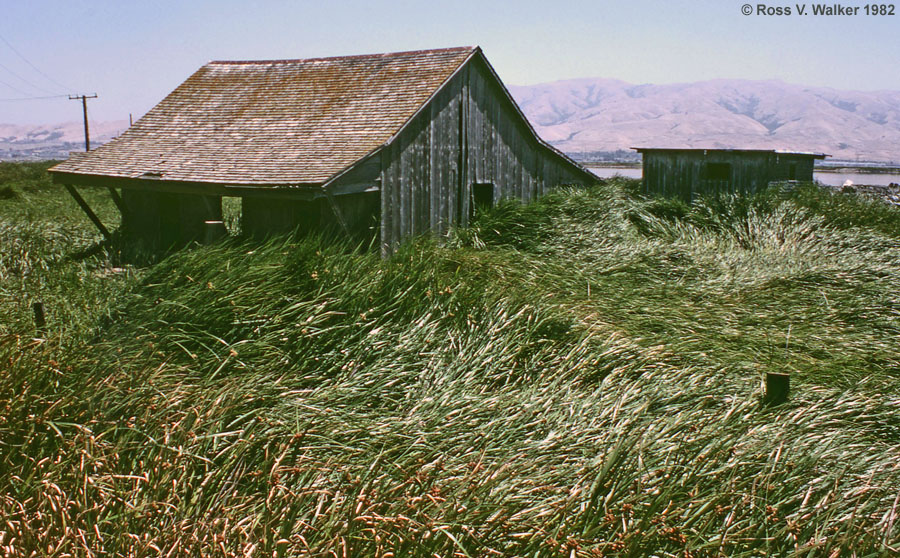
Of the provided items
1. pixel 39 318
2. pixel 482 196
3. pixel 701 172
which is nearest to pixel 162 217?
pixel 482 196

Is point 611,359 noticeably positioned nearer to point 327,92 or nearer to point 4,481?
point 4,481

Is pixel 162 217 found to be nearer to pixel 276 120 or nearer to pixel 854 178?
pixel 276 120

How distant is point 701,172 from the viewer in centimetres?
2200

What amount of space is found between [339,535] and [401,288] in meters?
3.48

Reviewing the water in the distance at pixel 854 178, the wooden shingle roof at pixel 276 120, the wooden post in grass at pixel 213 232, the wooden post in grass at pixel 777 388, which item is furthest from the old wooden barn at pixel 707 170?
the water in the distance at pixel 854 178

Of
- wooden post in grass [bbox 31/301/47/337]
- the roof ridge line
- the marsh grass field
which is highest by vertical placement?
the roof ridge line

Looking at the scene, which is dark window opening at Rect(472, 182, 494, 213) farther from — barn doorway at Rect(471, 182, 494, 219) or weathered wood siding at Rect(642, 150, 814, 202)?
weathered wood siding at Rect(642, 150, 814, 202)

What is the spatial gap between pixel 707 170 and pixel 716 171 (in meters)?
0.49

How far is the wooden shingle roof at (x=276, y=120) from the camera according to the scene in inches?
435

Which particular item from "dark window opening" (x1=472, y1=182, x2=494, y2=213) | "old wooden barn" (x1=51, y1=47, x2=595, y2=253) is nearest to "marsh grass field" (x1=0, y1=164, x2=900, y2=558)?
"old wooden barn" (x1=51, y1=47, x2=595, y2=253)

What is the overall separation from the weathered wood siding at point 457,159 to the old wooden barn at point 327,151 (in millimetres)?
28

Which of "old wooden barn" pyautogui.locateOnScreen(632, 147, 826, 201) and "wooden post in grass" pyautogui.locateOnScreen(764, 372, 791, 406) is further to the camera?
"old wooden barn" pyautogui.locateOnScreen(632, 147, 826, 201)

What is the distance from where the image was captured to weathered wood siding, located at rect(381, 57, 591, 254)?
38.2 ft

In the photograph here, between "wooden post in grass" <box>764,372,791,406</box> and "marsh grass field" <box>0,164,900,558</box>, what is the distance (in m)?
0.16
